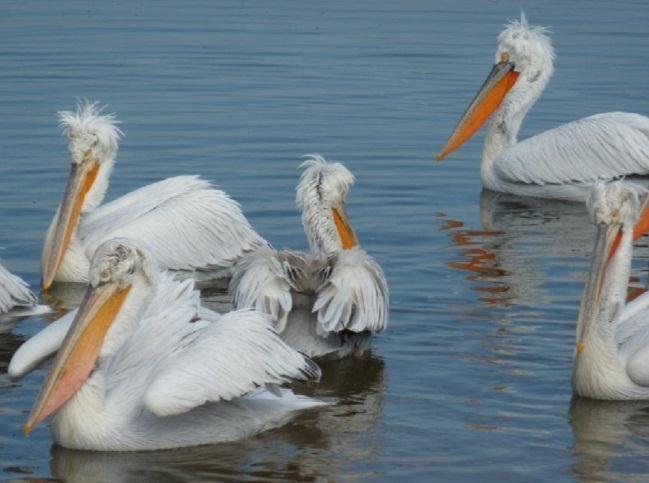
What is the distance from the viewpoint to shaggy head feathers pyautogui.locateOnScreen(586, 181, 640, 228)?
575cm

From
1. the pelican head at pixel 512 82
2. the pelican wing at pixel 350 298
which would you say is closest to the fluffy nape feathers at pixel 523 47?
the pelican head at pixel 512 82

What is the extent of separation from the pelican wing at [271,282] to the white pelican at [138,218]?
1.55 metres

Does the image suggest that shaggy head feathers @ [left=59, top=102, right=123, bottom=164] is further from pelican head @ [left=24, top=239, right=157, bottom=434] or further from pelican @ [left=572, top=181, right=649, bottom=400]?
pelican @ [left=572, top=181, right=649, bottom=400]

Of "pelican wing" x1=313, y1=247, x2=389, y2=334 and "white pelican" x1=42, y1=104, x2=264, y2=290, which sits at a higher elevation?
"white pelican" x1=42, y1=104, x2=264, y2=290

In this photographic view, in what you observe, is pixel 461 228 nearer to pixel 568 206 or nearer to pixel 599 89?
pixel 568 206

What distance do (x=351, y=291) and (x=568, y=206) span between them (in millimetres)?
3788

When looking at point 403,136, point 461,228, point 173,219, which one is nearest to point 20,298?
point 173,219

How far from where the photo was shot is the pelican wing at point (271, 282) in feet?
19.9

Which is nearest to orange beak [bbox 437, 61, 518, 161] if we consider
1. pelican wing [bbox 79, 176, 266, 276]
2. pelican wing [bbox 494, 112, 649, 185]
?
pelican wing [bbox 494, 112, 649, 185]

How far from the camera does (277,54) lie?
46.6 feet

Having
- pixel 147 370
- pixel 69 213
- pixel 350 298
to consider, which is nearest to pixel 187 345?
pixel 147 370

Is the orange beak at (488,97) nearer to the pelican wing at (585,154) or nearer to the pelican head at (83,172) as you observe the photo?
the pelican wing at (585,154)

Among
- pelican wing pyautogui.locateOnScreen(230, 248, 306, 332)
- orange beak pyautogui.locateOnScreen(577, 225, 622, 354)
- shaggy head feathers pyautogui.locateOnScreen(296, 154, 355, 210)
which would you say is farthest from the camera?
shaggy head feathers pyautogui.locateOnScreen(296, 154, 355, 210)

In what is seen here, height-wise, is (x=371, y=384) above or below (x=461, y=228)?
below
